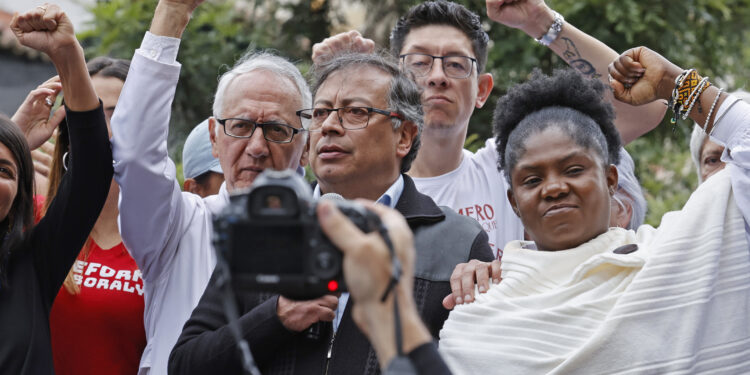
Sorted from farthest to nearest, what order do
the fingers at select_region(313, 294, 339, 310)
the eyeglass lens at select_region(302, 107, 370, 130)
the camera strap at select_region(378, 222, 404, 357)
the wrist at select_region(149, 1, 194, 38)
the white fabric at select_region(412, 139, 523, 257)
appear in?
the white fabric at select_region(412, 139, 523, 257) → the eyeglass lens at select_region(302, 107, 370, 130) → the wrist at select_region(149, 1, 194, 38) → the fingers at select_region(313, 294, 339, 310) → the camera strap at select_region(378, 222, 404, 357)

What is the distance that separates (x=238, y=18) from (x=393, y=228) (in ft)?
27.4

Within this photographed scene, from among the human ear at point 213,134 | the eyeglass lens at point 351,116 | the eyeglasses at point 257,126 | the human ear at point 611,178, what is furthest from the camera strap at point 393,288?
the human ear at point 213,134

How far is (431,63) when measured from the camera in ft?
13.8

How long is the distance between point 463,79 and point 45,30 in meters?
1.96

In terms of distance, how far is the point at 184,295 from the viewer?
3295mm

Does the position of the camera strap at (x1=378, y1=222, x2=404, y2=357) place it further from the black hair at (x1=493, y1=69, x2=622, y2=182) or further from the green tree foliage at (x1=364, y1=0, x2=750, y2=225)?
the green tree foliage at (x1=364, y1=0, x2=750, y2=225)

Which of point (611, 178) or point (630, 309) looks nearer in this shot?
point (630, 309)

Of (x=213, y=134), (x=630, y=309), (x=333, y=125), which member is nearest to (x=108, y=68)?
(x=213, y=134)

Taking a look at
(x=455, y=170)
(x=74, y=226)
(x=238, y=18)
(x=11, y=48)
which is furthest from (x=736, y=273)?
(x=11, y=48)

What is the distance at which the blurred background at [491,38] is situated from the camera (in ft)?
25.7

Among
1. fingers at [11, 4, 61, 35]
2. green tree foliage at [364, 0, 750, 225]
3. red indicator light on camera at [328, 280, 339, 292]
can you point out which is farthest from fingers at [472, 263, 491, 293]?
green tree foliage at [364, 0, 750, 225]

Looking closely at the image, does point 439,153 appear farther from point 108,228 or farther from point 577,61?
point 108,228

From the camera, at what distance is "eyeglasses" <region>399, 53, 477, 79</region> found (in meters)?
4.18

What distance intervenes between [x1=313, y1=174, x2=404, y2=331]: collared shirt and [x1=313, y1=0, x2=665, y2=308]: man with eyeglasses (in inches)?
28.2
